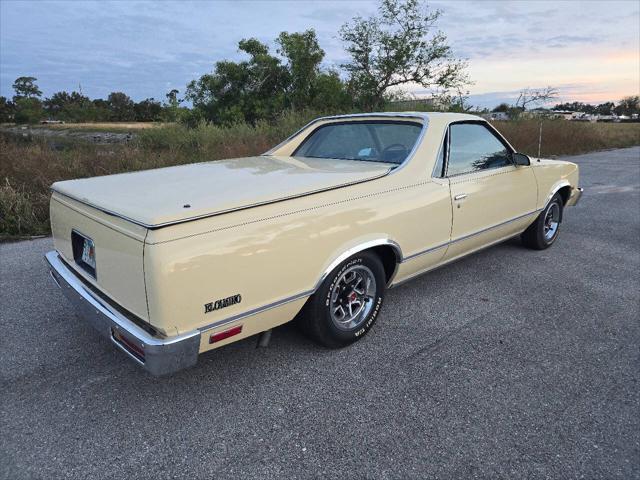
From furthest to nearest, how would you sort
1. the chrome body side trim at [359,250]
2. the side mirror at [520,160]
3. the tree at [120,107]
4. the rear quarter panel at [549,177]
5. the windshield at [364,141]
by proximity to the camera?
the tree at [120,107] < the rear quarter panel at [549,177] < the side mirror at [520,160] < the windshield at [364,141] < the chrome body side trim at [359,250]

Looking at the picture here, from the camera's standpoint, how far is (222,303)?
2166 millimetres

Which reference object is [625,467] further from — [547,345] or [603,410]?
[547,345]

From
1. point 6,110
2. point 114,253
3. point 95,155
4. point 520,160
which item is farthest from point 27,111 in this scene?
point 114,253

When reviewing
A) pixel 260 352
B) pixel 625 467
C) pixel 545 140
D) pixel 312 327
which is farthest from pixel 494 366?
pixel 545 140

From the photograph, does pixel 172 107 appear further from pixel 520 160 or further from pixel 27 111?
pixel 27 111

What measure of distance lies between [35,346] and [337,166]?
241 centimetres

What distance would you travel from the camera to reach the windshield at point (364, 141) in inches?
138

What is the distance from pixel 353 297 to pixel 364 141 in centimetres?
145

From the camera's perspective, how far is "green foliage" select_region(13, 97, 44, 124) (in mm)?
60188

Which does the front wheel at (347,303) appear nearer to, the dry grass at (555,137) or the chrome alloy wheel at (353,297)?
the chrome alloy wheel at (353,297)

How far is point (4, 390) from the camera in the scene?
256cm

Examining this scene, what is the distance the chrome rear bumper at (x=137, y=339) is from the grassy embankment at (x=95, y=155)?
4.17 meters

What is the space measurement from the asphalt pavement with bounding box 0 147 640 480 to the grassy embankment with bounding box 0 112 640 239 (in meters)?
2.76

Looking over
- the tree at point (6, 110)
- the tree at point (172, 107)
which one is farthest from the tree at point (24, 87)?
the tree at point (172, 107)
